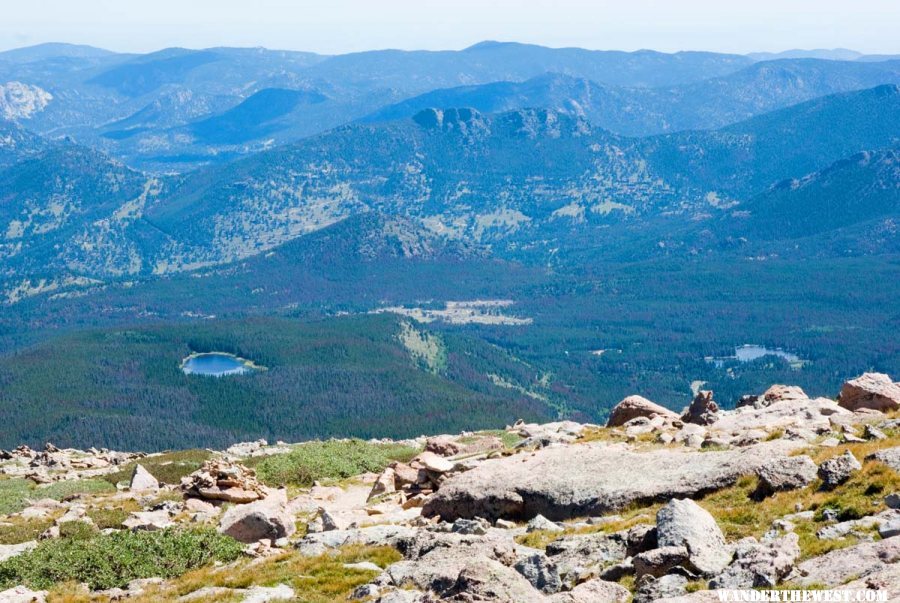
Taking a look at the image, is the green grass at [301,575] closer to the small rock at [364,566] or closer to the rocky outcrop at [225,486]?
the small rock at [364,566]

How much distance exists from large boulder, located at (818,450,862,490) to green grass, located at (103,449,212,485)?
45.2 m

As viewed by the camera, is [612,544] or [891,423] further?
[891,423]

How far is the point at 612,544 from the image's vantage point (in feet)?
113

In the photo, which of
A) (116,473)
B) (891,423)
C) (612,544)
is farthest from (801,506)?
(116,473)

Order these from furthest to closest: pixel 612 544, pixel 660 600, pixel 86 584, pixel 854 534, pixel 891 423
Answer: pixel 891 423 < pixel 86 584 < pixel 612 544 < pixel 854 534 < pixel 660 600

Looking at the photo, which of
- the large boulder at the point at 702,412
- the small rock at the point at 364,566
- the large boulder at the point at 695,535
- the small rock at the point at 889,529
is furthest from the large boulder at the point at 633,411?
the small rock at the point at 889,529

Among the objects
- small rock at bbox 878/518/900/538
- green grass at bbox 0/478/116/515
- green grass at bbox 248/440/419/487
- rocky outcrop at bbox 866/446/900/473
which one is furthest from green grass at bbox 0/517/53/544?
small rock at bbox 878/518/900/538

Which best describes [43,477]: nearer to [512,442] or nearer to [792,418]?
[512,442]

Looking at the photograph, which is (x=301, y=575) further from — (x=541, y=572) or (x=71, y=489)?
(x=71, y=489)

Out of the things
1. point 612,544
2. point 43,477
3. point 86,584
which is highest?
point 612,544

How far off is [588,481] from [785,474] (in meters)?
7.93

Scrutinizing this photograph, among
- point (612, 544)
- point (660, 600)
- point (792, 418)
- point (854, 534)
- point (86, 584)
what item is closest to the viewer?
point (660, 600)

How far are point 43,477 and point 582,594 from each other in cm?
5509

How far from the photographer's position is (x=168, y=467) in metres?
76.1
